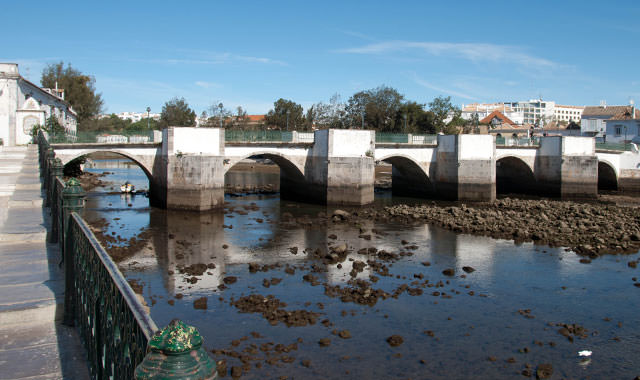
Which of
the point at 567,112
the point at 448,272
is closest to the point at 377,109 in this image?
the point at 448,272

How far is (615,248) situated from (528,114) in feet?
437

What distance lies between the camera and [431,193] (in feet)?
121

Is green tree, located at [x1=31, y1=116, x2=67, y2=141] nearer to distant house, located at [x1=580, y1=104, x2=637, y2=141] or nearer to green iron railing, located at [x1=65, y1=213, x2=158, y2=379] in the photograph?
green iron railing, located at [x1=65, y1=213, x2=158, y2=379]

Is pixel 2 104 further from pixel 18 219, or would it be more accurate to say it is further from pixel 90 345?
pixel 90 345

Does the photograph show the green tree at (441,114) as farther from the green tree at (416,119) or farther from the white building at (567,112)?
the white building at (567,112)

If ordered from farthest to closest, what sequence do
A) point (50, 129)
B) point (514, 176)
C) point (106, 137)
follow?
point (514, 176)
point (50, 129)
point (106, 137)

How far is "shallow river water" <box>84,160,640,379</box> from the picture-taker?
10.4m

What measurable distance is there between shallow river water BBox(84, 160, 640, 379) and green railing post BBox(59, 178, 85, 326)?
5374mm

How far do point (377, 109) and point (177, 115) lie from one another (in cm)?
2587

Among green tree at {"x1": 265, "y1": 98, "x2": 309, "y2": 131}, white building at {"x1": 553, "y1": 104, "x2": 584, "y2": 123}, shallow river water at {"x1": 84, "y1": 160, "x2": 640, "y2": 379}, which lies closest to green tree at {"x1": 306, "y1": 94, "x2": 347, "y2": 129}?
green tree at {"x1": 265, "y1": 98, "x2": 309, "y2": 131}

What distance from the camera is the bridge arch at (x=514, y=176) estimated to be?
131 ft

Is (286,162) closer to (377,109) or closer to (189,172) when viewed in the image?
(189,172)

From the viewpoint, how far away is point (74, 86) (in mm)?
56844

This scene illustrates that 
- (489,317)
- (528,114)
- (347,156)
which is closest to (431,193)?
(347,156)
